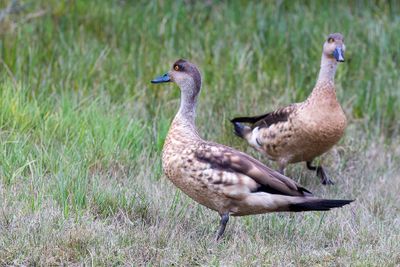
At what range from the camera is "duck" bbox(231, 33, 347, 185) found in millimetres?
7070

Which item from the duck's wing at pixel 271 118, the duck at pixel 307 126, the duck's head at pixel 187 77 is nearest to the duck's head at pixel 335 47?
the duck at pixel 307 126

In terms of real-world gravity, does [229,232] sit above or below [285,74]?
below

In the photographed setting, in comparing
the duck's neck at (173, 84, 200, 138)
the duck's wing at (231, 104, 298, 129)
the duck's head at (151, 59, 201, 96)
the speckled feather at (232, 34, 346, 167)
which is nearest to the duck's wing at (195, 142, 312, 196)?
the duck's neck at (173, 84, 200, 138)

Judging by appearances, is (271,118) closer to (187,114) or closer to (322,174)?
(322,174)

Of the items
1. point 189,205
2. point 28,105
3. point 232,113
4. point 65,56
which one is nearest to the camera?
point 189,205

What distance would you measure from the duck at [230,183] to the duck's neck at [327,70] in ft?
Answer: 5.46

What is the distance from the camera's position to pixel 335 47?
7379mm

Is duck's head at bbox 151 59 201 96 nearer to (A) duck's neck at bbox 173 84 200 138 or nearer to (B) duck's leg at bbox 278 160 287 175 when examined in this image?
(A) duck's neck at bbox 173 84 200 138

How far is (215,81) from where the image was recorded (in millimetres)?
8773

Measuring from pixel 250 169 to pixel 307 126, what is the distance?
140cm

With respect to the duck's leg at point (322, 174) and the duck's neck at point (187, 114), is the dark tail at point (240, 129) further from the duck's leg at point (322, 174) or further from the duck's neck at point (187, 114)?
the duck's neck at point (187, 114)

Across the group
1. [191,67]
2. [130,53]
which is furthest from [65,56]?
[191,67]

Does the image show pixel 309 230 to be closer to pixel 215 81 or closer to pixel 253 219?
pixel 253 219

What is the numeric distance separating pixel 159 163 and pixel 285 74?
7.53 ft
